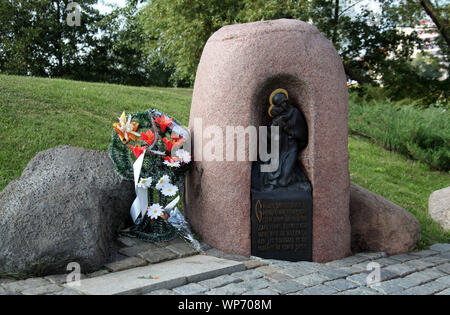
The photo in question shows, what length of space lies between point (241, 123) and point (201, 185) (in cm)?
80

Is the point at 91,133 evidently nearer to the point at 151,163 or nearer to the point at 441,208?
the point at 151,163

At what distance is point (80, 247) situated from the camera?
3.61m

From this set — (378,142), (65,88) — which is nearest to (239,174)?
(65,88)

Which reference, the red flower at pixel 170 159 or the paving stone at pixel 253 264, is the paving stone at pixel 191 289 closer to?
the paving stone at pixel 253 264

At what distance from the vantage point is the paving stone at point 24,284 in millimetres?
3273

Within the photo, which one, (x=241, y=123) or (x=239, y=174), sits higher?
(x=241, y=123)

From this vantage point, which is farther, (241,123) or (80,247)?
(241,123)

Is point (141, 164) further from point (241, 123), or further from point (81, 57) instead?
point (81, 57)

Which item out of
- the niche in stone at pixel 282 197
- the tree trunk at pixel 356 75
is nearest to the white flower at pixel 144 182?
the niche in stone at pixel 282 197

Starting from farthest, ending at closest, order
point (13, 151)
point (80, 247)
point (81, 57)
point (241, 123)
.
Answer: point (81, 57) < point (13, 151) < point (241, 123) < point (80, 247)

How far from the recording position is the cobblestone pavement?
3359mm

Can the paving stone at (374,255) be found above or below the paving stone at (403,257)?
above

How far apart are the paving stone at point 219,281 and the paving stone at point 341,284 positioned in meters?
0.75
